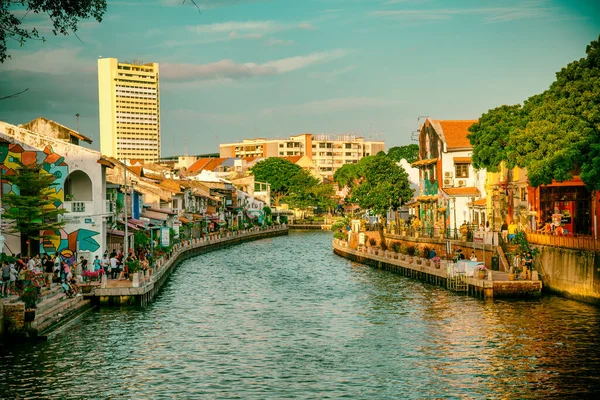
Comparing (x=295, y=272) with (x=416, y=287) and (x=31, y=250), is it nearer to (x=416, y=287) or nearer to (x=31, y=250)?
(x=416, y=287)

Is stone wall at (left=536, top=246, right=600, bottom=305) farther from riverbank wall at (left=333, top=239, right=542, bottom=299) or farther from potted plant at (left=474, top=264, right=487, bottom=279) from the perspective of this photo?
potted plant at (left=474, top=264, right=487, bottom=279)

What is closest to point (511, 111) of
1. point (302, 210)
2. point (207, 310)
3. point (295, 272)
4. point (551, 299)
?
point (551, 299)

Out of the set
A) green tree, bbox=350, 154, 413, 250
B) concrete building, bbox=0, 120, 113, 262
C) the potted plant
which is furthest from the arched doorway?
green tree, bbox=350, 154, 413, 250

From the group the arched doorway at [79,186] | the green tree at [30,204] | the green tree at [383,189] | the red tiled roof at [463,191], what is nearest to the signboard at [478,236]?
the red tiled roof at [463,191]

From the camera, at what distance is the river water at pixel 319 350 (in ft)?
94.8

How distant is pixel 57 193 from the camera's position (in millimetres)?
54562

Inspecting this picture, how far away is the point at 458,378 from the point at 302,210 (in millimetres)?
146714

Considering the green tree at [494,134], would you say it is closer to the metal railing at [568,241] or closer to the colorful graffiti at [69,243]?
the metal railing at [568,241]

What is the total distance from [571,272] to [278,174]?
130873 mm

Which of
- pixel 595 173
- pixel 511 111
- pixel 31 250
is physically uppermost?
pixel 511 111

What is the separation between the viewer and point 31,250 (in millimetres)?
53812

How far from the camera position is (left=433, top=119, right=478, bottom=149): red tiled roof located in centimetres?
8106

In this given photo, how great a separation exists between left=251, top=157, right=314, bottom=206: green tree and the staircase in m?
130

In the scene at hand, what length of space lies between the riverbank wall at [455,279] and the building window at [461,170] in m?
11.6
